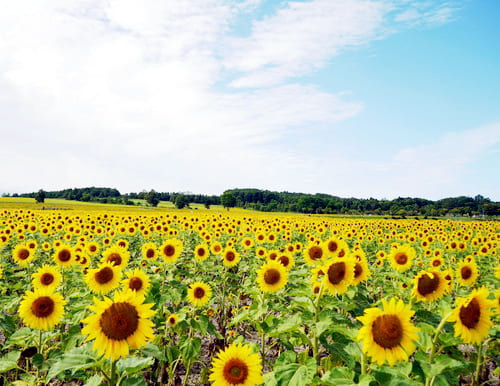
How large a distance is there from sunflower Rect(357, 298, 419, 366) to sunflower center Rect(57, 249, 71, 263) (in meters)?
6.27

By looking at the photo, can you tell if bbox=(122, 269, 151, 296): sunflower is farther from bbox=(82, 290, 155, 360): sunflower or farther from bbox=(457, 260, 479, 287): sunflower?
bbox=(457, 260, 479, 287): sunflower

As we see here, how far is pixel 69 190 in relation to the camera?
12800 centimetres

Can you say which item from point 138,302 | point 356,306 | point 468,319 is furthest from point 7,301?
point 468,319

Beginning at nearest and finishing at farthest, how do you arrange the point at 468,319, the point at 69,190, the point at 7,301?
1. the point at 468,319
2. the point at 7,301
3. the point at 69,190

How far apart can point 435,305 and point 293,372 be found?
348 centimetres

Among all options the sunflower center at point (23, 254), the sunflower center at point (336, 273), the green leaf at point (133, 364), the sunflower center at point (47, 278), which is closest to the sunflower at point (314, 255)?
the sunflower center at point (336, 273)

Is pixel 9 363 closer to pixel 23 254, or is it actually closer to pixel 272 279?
pixel 272 279

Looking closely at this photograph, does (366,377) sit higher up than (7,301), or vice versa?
(366,377)

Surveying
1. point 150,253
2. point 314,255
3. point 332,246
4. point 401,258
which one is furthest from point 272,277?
point 150,253

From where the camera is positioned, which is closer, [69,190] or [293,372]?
[293,372]

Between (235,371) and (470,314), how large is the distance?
204 centimetres

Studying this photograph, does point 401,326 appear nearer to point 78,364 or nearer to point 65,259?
point 78,364

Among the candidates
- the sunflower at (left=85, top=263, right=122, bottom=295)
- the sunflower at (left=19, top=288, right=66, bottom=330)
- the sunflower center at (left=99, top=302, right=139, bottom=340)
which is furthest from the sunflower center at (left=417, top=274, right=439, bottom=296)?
the sunflower at (left=19, top=288, right=66, bottom=330)

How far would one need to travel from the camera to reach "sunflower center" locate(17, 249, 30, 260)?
741cm
